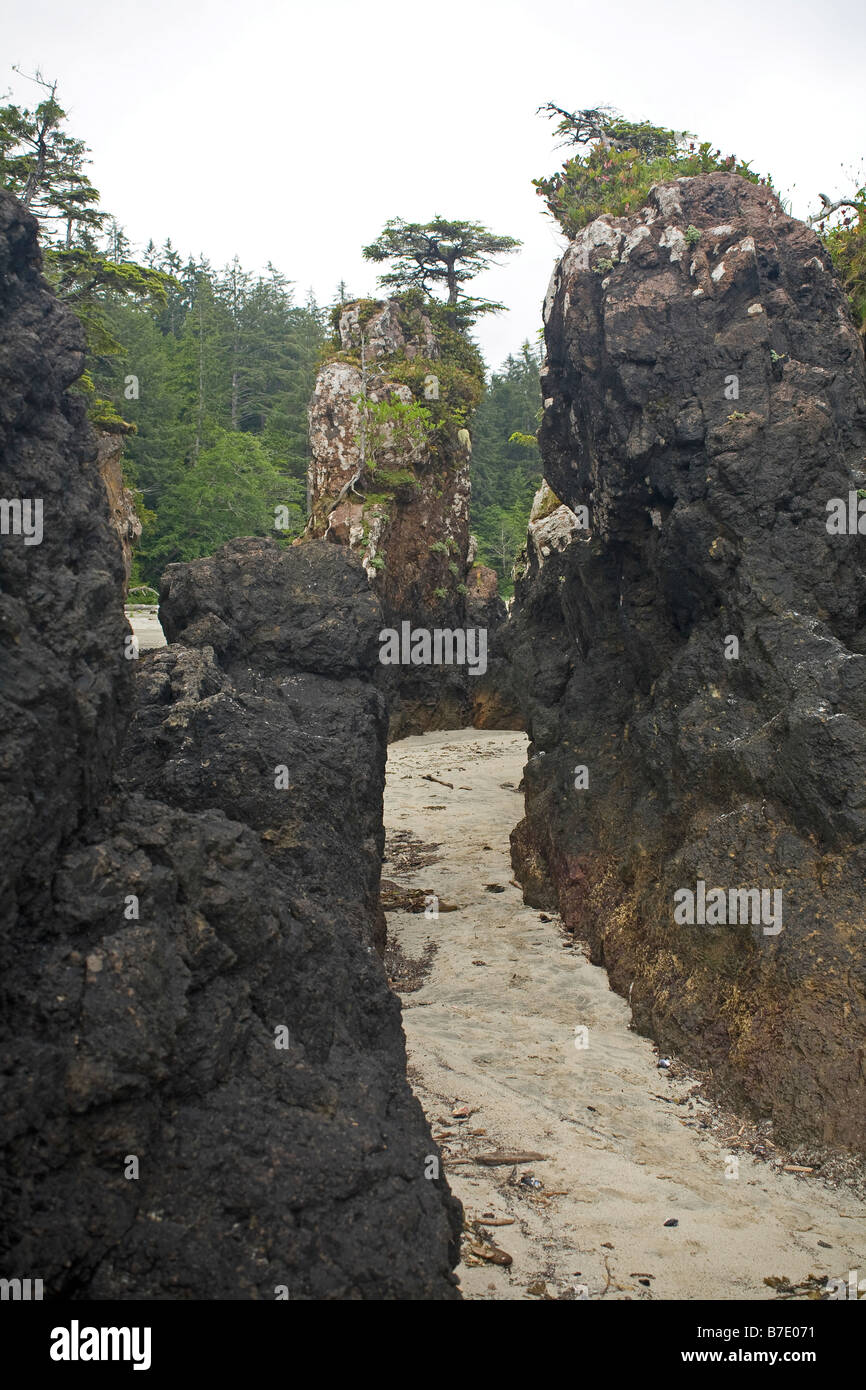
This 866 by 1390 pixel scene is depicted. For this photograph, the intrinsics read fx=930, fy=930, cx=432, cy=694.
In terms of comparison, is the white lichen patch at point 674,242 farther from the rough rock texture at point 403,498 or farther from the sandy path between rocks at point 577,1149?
the rough rock texture at point 403,498

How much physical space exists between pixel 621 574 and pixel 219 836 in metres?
6.50

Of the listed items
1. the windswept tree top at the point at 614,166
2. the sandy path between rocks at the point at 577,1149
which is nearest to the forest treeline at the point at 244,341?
the windswept tree top at the point at 614,166

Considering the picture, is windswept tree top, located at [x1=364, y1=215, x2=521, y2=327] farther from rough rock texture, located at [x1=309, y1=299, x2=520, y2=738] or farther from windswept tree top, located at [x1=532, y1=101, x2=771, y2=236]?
windswept tree top, located at [x1=532, y1=101, x2=771, y2=236]

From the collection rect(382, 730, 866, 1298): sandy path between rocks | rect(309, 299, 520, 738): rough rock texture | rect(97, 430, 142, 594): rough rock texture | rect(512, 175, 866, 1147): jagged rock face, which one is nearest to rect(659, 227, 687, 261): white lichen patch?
rect(512, 175, 866, 1147): jagged rock face

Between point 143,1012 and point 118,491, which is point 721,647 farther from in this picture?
point 118,491

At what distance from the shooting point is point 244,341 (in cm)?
4747

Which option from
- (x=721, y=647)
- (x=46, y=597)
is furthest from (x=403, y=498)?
(x=46, y=597)

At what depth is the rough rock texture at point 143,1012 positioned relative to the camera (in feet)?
9.88

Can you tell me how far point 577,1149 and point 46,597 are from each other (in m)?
4.03

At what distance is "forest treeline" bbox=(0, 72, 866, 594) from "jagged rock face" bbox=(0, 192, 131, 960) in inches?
282

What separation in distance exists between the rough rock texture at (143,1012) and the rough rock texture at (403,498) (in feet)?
51.8
